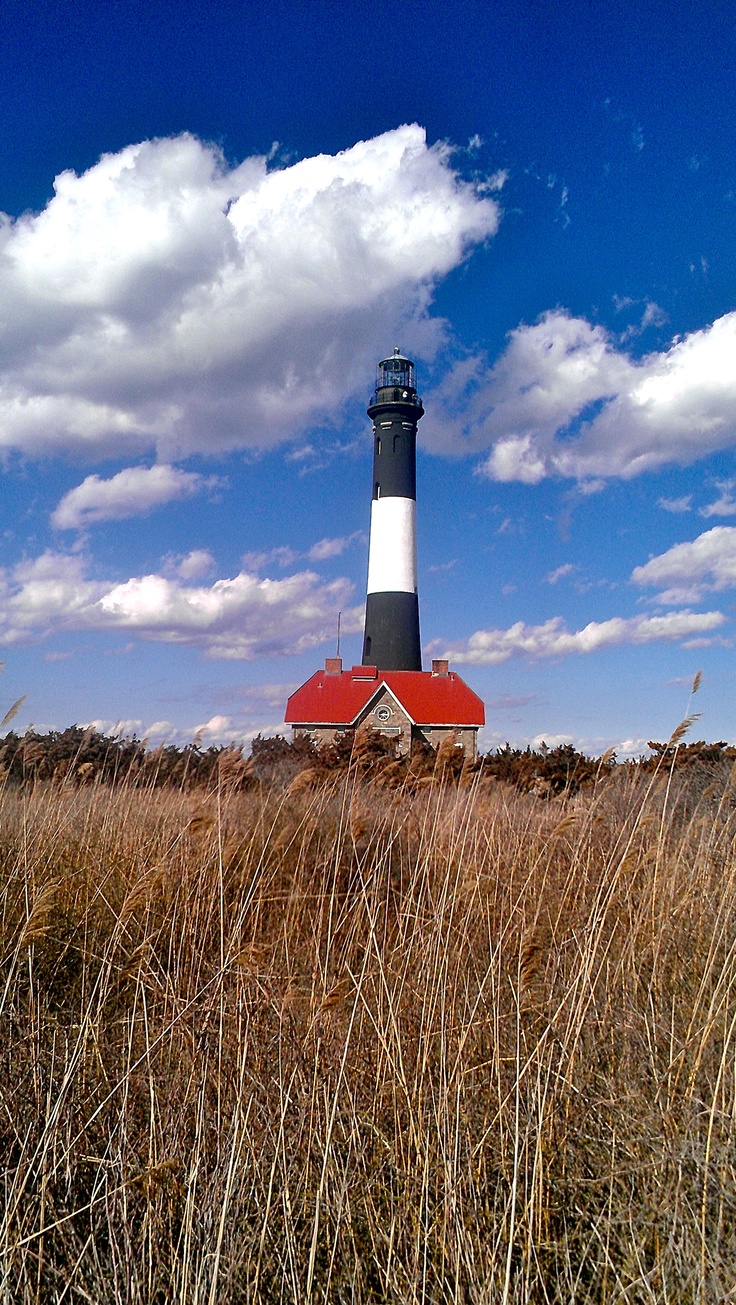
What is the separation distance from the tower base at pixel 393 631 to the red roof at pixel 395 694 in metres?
0.41

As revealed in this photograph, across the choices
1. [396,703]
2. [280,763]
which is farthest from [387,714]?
[280,763]

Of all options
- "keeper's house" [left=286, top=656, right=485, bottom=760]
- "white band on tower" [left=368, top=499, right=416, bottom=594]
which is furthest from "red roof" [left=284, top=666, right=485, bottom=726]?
"white band on tower" [left=368, top=499, right=416, bottom=594]

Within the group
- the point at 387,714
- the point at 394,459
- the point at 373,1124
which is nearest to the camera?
the point at 373,1124

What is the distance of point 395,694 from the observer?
105ft

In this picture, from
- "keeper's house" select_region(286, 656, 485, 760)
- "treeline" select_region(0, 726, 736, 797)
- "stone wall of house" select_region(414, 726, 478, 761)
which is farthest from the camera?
"stone wall of house" select_region(414, 726, 478, 761)

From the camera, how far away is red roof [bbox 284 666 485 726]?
32.7 metres

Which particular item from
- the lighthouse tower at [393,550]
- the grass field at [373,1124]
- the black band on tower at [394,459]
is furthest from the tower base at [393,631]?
the grass field at [373,1124]

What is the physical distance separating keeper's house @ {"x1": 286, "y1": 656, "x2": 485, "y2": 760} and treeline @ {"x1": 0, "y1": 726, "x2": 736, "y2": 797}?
55.1 ft

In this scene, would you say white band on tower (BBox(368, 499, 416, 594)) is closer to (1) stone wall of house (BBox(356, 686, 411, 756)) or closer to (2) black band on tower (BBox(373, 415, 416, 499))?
(2) black band on tower (BBox(373, 415, 416, 499))

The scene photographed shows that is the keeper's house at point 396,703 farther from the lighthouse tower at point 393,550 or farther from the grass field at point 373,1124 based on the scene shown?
the grass field at point 373,1124

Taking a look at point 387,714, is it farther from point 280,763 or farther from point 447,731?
point 280,763

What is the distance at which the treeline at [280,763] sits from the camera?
26.7ft

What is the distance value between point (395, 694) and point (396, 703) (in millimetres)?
590

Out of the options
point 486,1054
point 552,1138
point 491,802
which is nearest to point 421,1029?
point 486,1054
